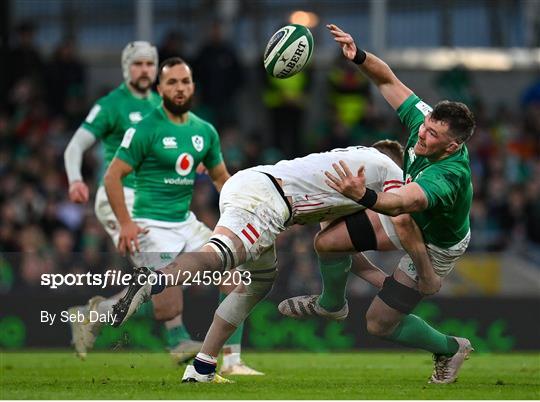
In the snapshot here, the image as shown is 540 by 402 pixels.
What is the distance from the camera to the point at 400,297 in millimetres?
10477

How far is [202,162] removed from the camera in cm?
1192

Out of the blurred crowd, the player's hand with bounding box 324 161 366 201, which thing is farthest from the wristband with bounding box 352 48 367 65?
the blurred crowd

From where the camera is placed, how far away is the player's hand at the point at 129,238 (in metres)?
11.6

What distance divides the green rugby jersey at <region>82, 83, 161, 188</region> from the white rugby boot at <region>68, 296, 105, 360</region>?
6.50ft

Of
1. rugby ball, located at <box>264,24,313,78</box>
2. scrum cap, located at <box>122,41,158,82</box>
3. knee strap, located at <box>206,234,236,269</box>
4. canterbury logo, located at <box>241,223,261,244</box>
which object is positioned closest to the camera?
knee strap, located at <box>206,234,236,269</box>

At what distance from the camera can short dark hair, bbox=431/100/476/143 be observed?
9.91 m

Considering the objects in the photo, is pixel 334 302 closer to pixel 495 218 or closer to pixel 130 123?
pixel 130 123

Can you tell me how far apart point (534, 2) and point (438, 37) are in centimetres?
165

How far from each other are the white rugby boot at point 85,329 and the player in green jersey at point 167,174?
2.57 feet

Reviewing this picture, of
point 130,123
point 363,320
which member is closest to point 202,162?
point 130,123

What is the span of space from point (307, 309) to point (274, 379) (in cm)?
63

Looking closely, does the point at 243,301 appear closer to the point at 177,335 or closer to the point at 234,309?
the point at 234,309

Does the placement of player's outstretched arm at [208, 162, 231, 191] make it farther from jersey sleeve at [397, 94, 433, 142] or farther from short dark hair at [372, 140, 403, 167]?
jersey sleeve at [397, 94, 433, 142]

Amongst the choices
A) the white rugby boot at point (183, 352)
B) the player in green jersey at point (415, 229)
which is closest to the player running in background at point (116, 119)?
the white rugby boot at point (183, 352)
